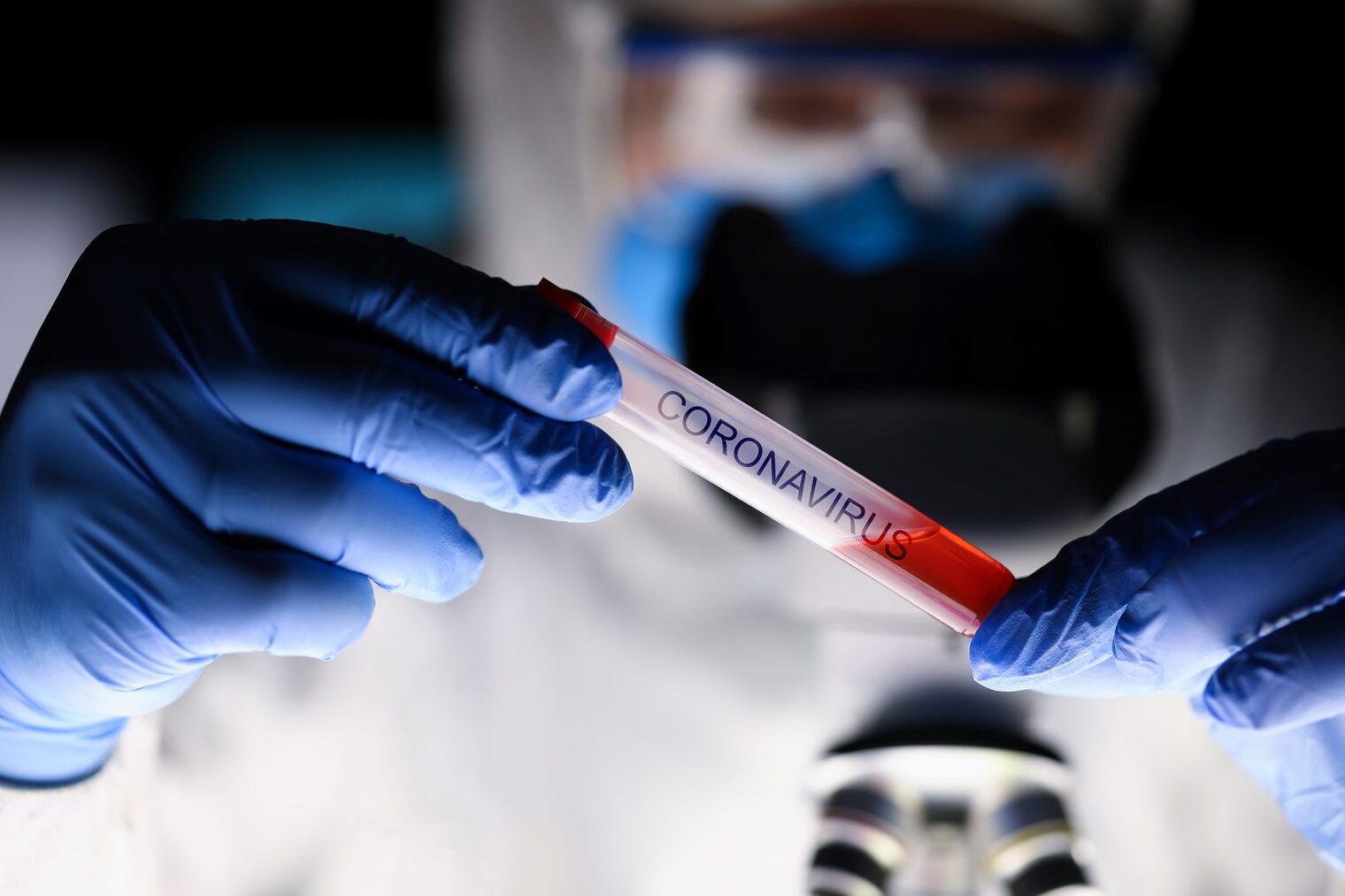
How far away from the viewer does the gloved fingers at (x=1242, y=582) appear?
0.64m

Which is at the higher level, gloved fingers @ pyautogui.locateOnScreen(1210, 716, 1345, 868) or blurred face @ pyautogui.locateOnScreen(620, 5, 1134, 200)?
blurred face @ pyautogui.locateOnScreen(620, 5, 1134, 200)

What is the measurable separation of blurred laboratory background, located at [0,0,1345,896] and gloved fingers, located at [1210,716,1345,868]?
0.47 ft

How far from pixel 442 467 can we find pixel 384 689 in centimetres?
47

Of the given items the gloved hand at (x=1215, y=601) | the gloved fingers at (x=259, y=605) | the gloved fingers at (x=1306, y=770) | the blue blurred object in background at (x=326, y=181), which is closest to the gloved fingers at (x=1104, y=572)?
the gloved hand at (x=1215, y=601)

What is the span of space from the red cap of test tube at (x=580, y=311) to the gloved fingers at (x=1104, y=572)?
0.31m

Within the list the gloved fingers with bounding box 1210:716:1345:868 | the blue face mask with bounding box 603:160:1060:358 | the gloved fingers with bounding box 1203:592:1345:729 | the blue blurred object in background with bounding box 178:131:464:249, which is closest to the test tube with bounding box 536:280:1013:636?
the gloved fingers with bounding box 1203:592:1345:729

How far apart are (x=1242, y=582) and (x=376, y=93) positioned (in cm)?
156

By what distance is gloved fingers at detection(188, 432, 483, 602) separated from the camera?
0.65 metres

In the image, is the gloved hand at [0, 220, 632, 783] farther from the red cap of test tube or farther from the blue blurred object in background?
the blue blurred object in background

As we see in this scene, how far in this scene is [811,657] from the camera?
1113 millimetres

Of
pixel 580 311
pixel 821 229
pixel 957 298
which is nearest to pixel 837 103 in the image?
pixel 821 229

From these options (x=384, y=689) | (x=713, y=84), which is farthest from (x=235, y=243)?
(x=713, y=84)

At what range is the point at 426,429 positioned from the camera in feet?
2.17

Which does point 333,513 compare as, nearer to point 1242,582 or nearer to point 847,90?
point 1242,582
